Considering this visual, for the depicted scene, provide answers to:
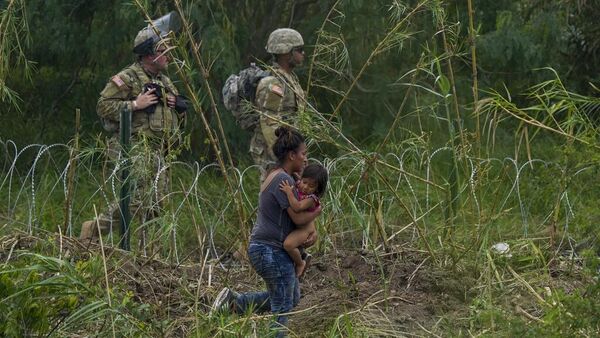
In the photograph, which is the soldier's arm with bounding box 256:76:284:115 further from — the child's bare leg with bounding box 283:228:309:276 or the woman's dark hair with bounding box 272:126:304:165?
the child's bare leg with bounding box 283:228:309:276

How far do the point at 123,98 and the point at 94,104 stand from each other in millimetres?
3401

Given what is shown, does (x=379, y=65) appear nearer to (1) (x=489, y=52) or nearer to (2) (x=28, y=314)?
(1) (x=489, y=52)

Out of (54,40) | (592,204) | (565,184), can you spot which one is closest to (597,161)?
(565,184)

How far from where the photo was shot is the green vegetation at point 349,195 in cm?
660

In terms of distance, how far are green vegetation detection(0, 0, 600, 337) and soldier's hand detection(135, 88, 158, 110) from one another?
25 centimetres

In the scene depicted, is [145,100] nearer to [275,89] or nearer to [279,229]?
[275,89]

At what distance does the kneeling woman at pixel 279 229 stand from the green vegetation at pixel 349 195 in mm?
172

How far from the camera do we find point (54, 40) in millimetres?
12078

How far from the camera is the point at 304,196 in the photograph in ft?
22.0

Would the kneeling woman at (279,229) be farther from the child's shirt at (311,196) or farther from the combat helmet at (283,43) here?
the combat helmet at (283,43)

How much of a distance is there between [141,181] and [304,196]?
2075 millimetres

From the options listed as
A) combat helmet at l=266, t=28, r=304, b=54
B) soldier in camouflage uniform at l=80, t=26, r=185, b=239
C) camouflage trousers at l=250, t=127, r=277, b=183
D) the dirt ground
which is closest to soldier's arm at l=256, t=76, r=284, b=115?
combat helmet at l=266, t=28, r=304, b=54

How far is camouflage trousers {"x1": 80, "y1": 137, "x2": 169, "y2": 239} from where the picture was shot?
7684 millimetres

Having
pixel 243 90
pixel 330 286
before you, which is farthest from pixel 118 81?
pixel 330 286
